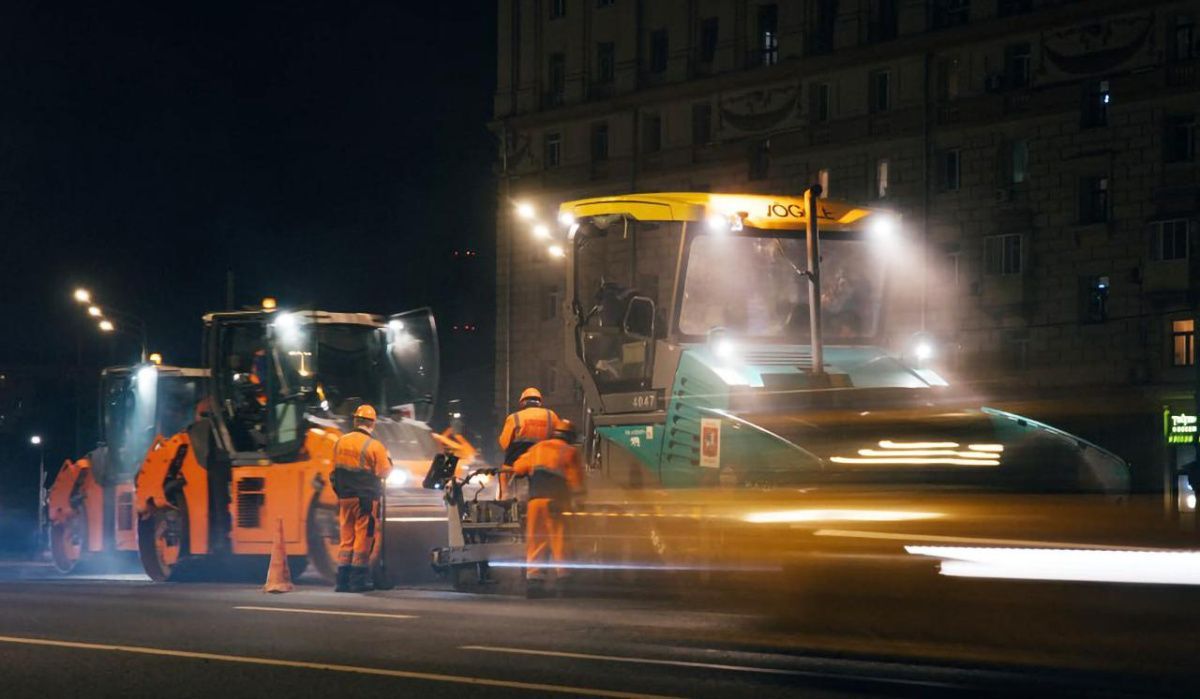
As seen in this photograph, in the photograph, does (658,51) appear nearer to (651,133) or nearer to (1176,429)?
(651,133)

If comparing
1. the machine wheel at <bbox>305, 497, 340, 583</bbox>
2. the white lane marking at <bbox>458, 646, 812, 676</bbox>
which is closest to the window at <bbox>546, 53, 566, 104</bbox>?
the machine wheel at <bbox>305, 497, 340, 583</bbox>

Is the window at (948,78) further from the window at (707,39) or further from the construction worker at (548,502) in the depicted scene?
the construction worker at (548,502)

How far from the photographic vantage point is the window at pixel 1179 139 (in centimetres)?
4691

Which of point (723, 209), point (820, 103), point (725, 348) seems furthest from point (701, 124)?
point (725, 348)

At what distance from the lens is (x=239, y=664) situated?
10859mm

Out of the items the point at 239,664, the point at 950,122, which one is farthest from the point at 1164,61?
the point at 239,664

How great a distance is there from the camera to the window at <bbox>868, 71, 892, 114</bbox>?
2098 inches

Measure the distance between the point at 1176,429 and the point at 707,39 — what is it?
43.9 m

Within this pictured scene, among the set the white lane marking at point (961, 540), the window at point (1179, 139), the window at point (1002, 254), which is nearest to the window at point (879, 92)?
A: the window at point (1002, 254)

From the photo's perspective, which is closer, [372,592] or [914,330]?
[914,330]

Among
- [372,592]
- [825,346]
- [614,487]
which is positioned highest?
[825,346]

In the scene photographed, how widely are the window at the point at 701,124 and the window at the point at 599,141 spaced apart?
4273 millimetres

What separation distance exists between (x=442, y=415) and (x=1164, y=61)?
98.1ft

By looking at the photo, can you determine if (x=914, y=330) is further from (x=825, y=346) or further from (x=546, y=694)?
(x=546, y=694)
